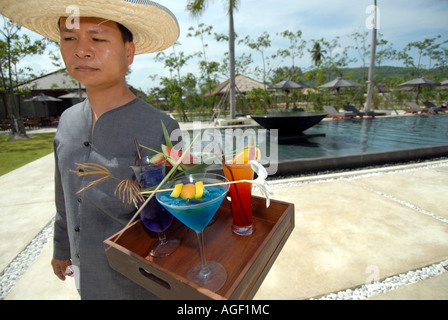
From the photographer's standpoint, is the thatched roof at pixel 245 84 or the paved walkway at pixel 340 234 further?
the thatched roof at pixel 245 84

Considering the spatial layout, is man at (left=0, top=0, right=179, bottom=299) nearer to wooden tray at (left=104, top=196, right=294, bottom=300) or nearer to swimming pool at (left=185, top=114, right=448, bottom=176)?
wooden tray at (left=104, top=196, right=294, bottom=300)

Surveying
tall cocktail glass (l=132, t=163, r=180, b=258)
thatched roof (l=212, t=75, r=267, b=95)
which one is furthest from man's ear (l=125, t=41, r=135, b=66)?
thatched roof (l=212, t=75, r=267, b=95)

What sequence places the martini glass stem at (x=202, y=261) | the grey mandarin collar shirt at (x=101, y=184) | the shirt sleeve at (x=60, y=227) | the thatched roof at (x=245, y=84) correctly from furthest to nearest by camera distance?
the thatched roof at (x=245, y=84) → the shirt sleeve at (x=60, y=227) → the grey mandarin collar shirt at (x=101, y=184) → the martini glass stem at (x=202, y=261)

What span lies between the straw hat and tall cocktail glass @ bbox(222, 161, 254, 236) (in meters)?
0.79

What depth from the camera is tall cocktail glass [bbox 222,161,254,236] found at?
3.04 feet

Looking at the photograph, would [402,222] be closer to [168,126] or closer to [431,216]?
[431,216]

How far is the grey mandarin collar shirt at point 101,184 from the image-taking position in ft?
3.36

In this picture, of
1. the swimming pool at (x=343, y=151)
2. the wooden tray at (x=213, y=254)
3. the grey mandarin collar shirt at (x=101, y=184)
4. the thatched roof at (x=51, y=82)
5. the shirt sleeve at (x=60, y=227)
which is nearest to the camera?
the wooden tray at (x=213, y=254)

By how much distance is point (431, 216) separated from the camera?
2596mm

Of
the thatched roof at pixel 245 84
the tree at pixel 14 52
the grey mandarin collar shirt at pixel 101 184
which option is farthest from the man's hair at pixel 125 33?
the thatched roof at pixel 245 84

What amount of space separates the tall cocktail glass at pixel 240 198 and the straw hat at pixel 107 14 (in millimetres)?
788

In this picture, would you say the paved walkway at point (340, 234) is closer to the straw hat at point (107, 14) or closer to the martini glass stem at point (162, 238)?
the martini glass stem at point (162, 238)

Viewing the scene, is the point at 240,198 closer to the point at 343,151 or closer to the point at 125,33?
the point at 125,33
